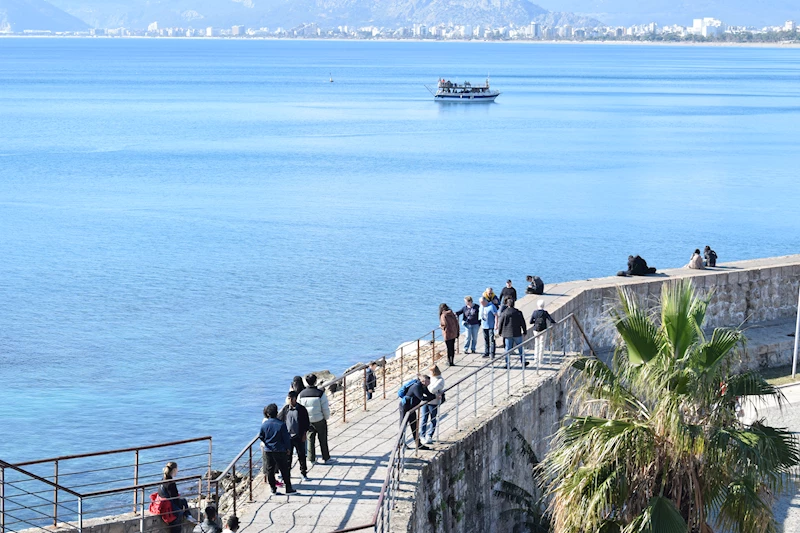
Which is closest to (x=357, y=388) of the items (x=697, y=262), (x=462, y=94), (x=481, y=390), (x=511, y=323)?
(x=511, y=323)

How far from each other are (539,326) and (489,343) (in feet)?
4.86

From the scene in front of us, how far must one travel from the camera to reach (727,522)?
10.6m

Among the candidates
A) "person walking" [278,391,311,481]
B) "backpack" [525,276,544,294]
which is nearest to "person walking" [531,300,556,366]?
"backpack" [525,276,544,294]

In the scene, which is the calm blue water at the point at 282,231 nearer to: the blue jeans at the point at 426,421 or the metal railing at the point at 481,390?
the metal railing at the point at 481,390

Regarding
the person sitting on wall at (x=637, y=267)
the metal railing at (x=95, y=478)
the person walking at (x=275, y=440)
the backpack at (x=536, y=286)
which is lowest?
the metal railing at (x=95, y=478)

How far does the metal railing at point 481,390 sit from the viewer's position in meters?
12.7

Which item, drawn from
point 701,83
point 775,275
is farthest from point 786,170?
point 701,83

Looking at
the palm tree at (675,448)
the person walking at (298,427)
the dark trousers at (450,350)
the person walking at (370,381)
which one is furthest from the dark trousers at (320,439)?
the person walking at (370,381)

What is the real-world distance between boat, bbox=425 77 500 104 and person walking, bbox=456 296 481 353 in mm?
116585

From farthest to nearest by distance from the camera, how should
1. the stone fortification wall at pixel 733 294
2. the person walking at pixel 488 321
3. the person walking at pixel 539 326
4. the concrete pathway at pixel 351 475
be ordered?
the stone fortification wall at pixel 733 294 < the person walking at pixel 488 321 < the person walking at pixel 539 326 < the concrete pathway at pixel 351 475

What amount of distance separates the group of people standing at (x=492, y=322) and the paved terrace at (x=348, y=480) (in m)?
0.55

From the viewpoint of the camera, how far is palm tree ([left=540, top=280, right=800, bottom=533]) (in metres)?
10.2

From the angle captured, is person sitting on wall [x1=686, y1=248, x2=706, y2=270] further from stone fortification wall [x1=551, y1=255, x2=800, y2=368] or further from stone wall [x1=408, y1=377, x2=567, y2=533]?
stone wall [x1=408, y1=377, x2=567, y2=533]

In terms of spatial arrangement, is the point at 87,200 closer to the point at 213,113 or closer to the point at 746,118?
the point at 213,113
